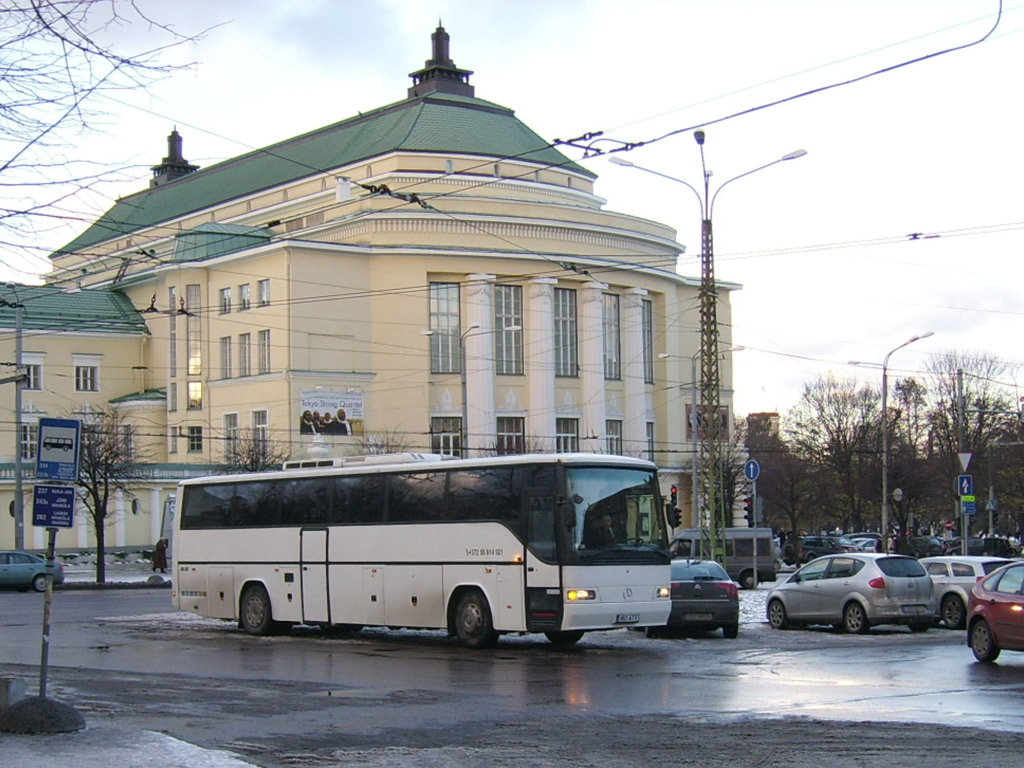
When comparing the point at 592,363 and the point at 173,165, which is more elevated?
the point at 173,165

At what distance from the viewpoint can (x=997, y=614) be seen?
17.7m

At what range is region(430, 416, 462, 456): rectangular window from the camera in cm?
7306

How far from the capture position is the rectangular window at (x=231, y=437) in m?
66.1

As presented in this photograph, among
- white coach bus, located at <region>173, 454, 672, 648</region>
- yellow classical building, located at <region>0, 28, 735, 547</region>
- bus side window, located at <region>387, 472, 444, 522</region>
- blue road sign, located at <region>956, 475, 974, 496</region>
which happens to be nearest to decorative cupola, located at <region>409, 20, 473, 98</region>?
yellow classical building, located at <region>0, 28, 735, 547</region>

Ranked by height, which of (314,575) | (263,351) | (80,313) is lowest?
(314,575)

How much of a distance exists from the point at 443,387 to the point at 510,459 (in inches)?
2059

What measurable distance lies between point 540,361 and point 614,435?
22.8 ft

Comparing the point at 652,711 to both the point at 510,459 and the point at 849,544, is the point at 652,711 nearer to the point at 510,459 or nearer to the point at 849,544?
the point at 510,459

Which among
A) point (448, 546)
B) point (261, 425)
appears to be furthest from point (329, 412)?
point (448, 546)

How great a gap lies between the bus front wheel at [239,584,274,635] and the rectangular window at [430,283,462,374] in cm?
4825

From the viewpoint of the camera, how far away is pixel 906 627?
88.5 feet

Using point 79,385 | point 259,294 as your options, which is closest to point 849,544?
point 259,294

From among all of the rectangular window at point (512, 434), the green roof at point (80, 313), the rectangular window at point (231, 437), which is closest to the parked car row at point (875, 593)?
the rectangular window at point (231, 437)

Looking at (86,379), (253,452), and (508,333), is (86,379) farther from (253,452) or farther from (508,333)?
(508,333)
